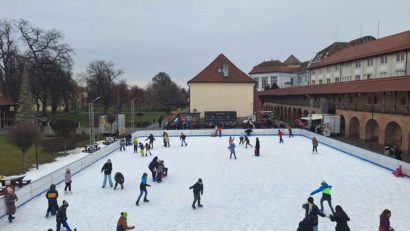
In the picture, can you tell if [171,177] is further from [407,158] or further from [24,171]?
[407,158]

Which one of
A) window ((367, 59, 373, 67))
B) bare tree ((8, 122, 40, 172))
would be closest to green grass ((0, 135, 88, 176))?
bare tree ((8, 122, 40, 172))

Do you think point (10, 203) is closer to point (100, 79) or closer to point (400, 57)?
point (400, 57)

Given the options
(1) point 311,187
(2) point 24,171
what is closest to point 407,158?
(1) point 311,187

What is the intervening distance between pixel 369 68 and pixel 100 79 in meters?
50.9

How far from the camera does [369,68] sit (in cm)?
4397

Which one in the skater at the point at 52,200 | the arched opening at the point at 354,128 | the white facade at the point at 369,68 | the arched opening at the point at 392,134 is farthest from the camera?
the white facade at the point at 369,68

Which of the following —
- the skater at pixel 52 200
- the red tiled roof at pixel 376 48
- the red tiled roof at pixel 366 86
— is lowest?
the skater at pixel 52 200

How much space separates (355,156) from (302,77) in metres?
72.3

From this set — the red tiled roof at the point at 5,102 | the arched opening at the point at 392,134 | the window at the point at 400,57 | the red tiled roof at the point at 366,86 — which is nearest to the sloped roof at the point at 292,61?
the red tiled roof at the point at 366,86

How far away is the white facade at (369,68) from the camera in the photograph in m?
37.1

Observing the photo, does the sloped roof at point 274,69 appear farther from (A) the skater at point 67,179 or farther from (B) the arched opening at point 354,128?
(A) the skater at point 67,179

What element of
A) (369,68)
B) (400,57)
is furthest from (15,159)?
(369,68)

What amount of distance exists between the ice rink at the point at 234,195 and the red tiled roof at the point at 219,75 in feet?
86.2

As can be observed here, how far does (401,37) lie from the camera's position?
39.4m
